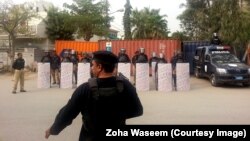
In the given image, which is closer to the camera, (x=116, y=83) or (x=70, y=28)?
(x=116, y=83)

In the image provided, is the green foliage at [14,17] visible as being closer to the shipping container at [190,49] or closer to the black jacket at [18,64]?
the shipping container at [190,49]

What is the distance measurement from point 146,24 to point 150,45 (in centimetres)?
2958

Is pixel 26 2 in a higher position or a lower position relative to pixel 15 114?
higher

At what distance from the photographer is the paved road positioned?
328 inches

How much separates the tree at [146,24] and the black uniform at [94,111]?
162 ft

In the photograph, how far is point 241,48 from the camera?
25.8 meters

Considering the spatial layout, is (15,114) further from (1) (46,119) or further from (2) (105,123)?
(2) (105,123)

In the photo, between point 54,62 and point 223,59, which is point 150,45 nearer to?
point 223,59

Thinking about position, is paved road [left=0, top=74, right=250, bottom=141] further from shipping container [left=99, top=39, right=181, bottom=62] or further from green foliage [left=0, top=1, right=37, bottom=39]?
green foliage [left=0, top=1, right=37, bottom=39]

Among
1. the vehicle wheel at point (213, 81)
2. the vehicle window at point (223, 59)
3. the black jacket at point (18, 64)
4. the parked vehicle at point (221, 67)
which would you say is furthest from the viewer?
the vehicle window at point (223, 59)

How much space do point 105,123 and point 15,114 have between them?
24.1 ft

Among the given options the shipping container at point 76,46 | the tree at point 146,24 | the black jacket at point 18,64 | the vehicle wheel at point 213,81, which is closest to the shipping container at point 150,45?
the shipping container at point 76,46

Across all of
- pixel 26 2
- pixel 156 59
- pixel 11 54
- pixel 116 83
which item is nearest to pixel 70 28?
pixel 26 2

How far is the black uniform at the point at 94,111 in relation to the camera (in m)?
3.51
